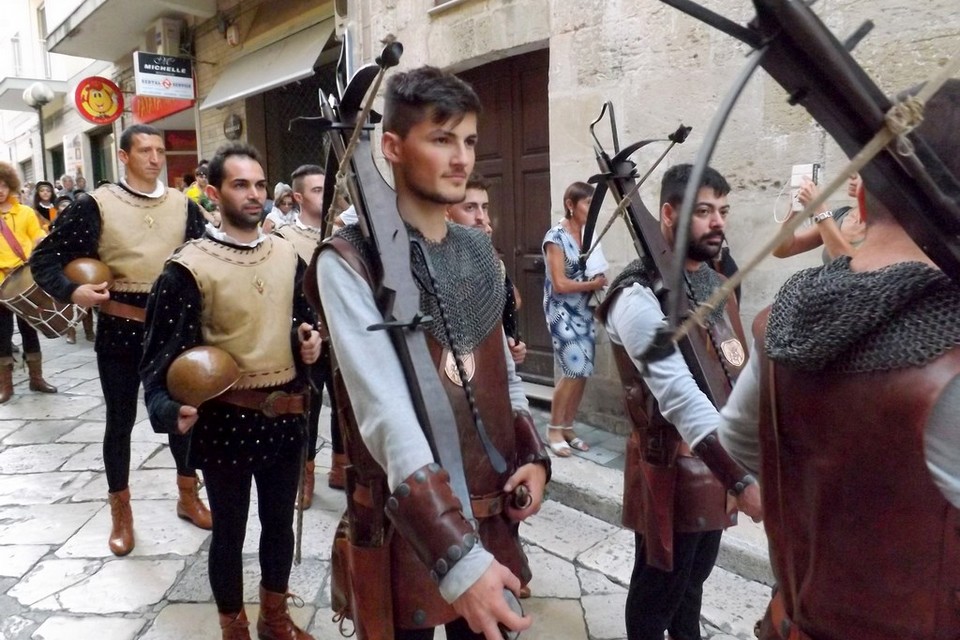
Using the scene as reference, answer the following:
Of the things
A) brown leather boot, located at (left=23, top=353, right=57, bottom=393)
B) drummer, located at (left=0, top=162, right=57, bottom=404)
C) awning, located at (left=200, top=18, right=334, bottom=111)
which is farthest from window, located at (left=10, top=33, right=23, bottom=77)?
brown leather boot, located at (left=23, top=353, right=57, bottom=393)

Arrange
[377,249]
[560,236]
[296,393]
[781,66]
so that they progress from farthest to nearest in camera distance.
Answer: [560,236]
[296,393]
[377,249]
[781,66]

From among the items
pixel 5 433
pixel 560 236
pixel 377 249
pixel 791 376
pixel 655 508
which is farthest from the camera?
pixel 5 433

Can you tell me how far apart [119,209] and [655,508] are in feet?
9.38

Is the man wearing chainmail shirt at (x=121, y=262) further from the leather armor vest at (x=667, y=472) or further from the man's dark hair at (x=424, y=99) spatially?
the man's dark hair at (x=424, y=99)

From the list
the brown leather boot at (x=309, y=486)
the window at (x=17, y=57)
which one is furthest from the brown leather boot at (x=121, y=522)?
the window at (x=17, y=57)

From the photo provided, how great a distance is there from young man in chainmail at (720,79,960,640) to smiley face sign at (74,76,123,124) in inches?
559

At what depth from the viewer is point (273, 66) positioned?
8.98 m

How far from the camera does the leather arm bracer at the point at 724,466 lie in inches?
70.4

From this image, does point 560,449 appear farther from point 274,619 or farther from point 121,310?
point 121,310

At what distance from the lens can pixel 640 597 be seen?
2.19 meters

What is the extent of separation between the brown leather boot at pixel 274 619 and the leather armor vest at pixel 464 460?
4.05 feet

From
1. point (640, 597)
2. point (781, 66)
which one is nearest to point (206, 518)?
point (640, 597)

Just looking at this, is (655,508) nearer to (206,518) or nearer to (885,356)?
(885,356)

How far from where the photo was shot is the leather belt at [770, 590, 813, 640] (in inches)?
46.5
